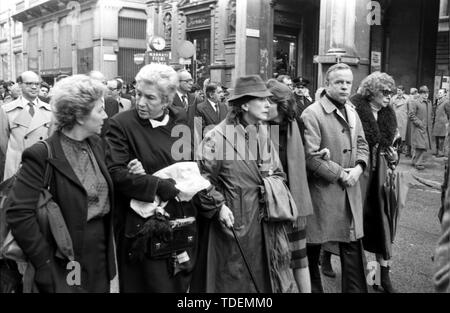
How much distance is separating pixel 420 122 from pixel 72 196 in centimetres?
1191

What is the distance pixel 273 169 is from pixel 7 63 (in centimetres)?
5167

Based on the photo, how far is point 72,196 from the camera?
8.86 ft

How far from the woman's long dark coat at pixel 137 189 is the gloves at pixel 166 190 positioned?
4cm

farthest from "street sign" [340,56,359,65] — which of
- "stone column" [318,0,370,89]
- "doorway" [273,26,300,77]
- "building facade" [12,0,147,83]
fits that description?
"building facade" [12,0,147,83]

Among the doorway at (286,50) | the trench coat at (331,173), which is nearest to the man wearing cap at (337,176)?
the trench coat at (331,173)

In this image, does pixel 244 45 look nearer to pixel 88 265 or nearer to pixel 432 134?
pixel 432 134

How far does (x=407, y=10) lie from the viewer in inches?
744

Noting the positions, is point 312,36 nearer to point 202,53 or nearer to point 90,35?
point 202,53

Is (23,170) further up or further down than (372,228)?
further up

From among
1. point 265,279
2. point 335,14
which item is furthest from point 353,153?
point 335,14

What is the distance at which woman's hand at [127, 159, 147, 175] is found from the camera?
3.01 metres

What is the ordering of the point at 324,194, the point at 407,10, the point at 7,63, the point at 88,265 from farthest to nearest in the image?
1. the point at 7,63
2. the point at 407,10
3. the point at 324,194
4. the point at 88,265

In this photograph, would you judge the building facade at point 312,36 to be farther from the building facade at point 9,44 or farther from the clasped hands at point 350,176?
the building facade at point 9,44

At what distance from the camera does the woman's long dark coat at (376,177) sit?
452 cm
